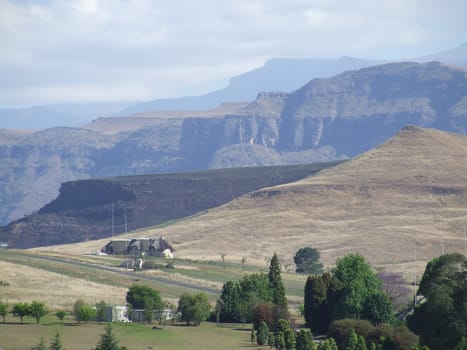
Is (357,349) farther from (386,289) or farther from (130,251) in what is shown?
(130,251)

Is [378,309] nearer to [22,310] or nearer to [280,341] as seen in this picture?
[280,341]

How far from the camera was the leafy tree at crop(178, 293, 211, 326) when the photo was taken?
252 feet

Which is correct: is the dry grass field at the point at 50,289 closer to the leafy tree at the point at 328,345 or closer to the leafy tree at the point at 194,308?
the leafy tree at the point at 194,308

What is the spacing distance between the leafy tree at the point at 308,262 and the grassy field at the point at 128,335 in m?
58.8

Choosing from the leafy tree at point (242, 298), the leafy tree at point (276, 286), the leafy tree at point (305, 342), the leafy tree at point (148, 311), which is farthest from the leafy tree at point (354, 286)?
the leafy tree at point (148, 311)

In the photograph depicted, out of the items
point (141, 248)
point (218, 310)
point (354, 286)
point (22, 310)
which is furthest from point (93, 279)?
point (141, 248)

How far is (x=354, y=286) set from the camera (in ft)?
250

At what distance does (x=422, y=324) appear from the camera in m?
65.4

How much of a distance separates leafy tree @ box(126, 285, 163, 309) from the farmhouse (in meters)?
67.9

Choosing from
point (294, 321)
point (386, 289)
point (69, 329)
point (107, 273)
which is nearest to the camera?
point (69, 329)

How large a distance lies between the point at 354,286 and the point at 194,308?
9730 millimetres

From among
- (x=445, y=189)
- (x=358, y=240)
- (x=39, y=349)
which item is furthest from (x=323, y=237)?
(x=39, y=349)

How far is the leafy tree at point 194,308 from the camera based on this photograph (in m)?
76.8

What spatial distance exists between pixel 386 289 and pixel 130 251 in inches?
2483
